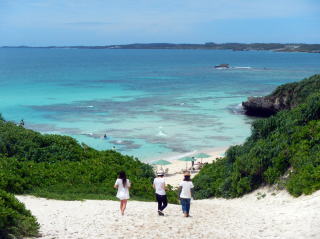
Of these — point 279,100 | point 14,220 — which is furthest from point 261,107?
point 14,220

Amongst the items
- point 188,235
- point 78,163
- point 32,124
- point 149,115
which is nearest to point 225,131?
point 149,115

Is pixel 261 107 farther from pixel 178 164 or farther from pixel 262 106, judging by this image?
pixel 178 164

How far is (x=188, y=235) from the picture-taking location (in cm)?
1030

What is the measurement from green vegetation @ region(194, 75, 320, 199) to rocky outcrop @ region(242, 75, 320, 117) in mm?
27488

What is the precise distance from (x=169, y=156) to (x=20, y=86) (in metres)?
58.4

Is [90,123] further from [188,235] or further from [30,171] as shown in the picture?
[188,235]

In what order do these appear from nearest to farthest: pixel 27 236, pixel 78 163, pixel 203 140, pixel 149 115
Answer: pixel 27 236, pixel 78 163, pixel 203 140, pixel 149 115

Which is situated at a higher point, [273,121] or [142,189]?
[273,121]

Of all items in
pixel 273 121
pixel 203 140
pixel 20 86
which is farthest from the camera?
pixel 20 86

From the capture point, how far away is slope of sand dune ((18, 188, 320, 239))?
10.3 meters

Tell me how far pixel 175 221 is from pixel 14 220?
12.5 ft

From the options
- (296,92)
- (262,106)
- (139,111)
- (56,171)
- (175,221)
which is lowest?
(175,221)

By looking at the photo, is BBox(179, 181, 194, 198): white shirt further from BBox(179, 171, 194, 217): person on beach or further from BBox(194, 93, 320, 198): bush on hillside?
BBox(194, 93, 320, 198): bush on hillside

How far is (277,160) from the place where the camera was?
1730 centimetres
